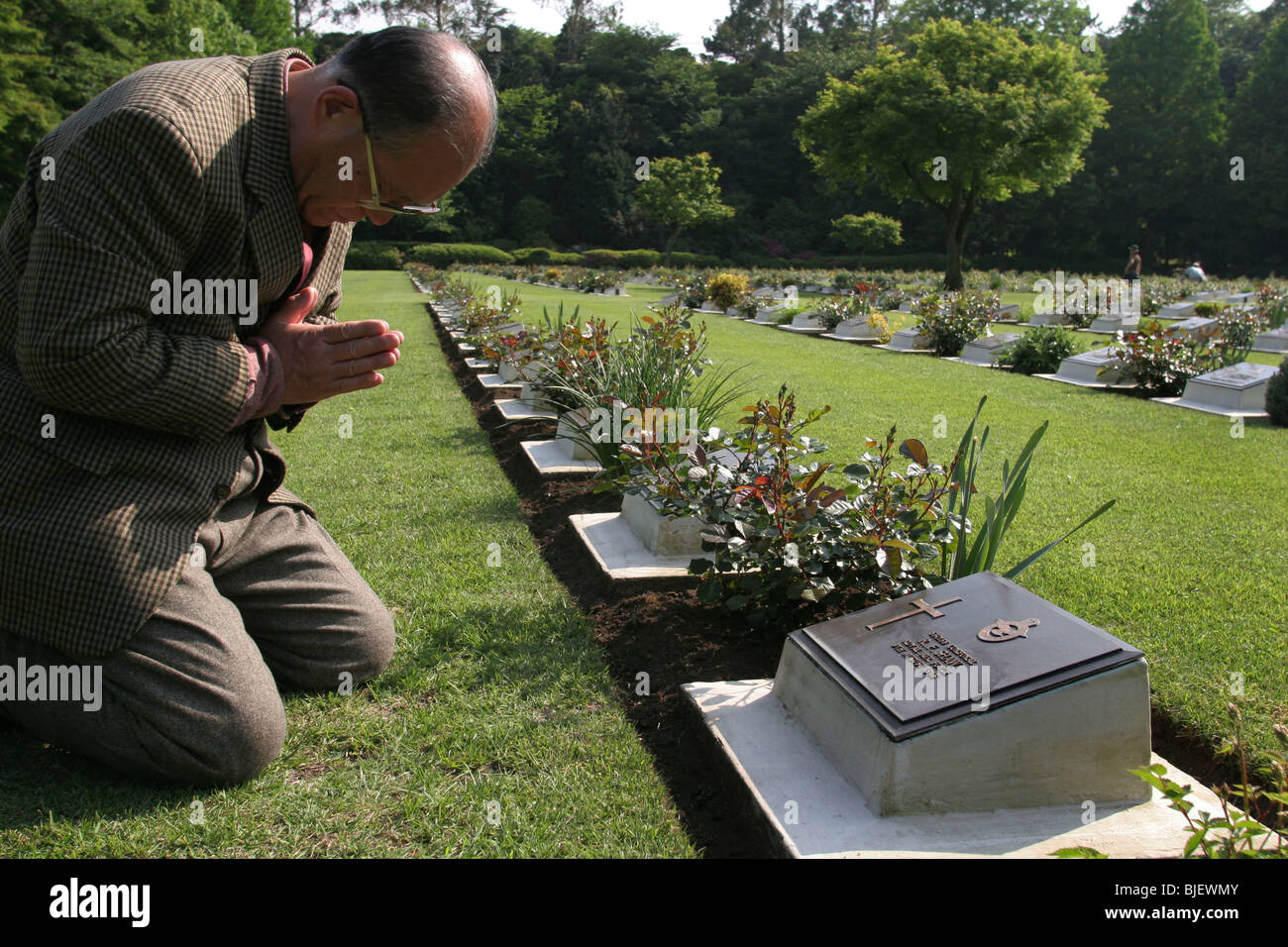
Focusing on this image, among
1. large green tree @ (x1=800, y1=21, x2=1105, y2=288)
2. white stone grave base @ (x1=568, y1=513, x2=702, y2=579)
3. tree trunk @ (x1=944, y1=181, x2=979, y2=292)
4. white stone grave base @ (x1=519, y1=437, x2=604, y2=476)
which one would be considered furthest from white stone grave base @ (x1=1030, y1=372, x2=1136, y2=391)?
large green tree @ (x1=800, y1=21, x2=1105, y2=288)

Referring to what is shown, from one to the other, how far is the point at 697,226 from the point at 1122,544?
46.4 m

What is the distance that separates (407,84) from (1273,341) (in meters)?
14.9

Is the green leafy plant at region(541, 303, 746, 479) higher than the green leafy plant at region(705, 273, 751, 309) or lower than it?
lower

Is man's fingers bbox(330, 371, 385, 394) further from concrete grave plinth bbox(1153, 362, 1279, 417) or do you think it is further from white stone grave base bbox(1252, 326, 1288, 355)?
white stone grave base bbox(1252, 326, 1288, 355)

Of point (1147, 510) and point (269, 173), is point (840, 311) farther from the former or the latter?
point (269, 173)

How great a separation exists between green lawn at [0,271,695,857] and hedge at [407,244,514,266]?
35067mm

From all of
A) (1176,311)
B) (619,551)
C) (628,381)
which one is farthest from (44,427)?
(1176,311)

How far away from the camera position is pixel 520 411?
641 cm

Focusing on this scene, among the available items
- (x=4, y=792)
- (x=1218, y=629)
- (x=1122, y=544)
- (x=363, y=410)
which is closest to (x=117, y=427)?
(x=4, y=792)

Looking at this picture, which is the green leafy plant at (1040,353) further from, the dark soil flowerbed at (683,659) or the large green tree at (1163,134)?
the large green tree at (1163,134)

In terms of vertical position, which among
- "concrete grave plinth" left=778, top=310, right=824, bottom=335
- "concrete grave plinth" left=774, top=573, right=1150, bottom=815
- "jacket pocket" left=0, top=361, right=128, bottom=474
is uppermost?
"concrete grave plinth" left=778, top=310, right=824, bottom=335

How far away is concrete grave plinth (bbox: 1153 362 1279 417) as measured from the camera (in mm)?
7691

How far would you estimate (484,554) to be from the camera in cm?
377
